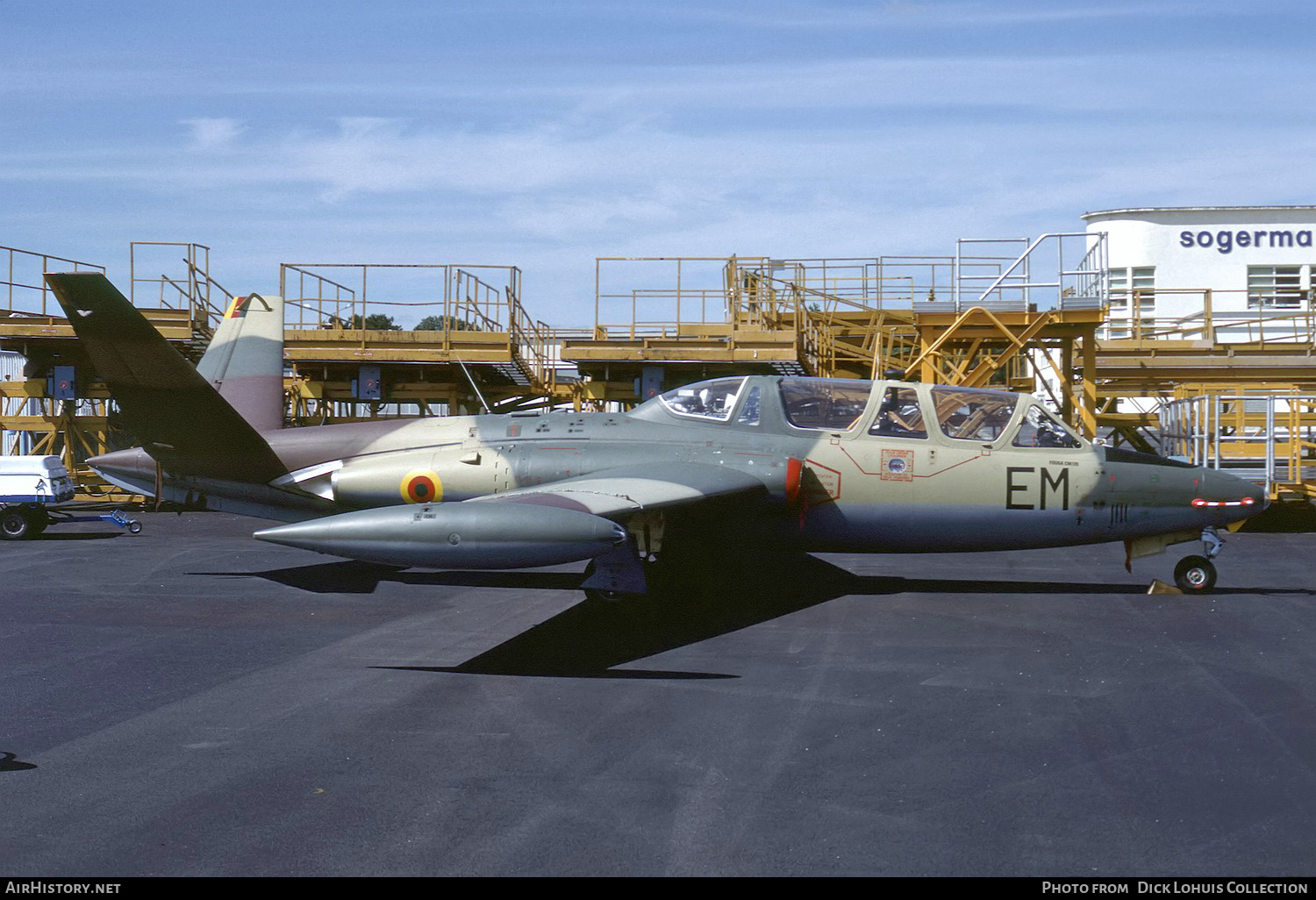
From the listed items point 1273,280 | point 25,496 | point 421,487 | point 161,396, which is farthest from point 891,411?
point 1273,280

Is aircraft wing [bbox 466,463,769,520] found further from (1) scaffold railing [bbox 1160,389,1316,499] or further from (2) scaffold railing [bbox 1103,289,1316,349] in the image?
(2) scaffold railing [bbox 1103,289,1316,349]

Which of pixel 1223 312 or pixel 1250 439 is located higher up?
pixel 1223 312

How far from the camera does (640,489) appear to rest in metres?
10.2

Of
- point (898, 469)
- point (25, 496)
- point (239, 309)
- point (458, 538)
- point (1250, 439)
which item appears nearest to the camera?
point (458, 538)

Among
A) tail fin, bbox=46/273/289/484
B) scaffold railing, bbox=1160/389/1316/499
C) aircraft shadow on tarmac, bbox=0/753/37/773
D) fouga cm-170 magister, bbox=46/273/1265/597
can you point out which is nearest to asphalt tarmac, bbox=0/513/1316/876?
aircraft shadow on tarmac, bbox=0/753/37/773

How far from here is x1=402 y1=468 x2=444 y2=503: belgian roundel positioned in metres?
12.4

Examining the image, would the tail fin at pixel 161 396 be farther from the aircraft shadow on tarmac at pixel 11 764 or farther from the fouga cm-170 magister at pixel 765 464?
the aircraft shadow on tarmac at pixel 11 764

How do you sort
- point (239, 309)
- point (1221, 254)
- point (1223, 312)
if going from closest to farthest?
point (239, 309), point (1223, 312), point (1221, 254)

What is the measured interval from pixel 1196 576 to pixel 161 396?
12009mm

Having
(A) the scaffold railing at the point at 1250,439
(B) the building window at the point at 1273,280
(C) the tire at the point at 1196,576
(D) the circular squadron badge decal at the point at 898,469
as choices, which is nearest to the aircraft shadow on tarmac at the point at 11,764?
(D) the circular squadron badge decal at the point at 898,469

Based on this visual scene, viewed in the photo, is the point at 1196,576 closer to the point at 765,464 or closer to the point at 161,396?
the point at 765,464

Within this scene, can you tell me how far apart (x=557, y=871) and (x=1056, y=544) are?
879 centimetres

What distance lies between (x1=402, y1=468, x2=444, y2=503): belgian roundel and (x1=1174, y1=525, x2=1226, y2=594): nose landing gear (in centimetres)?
836

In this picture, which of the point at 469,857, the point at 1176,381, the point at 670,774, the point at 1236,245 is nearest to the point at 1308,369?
the point at 1176,381
